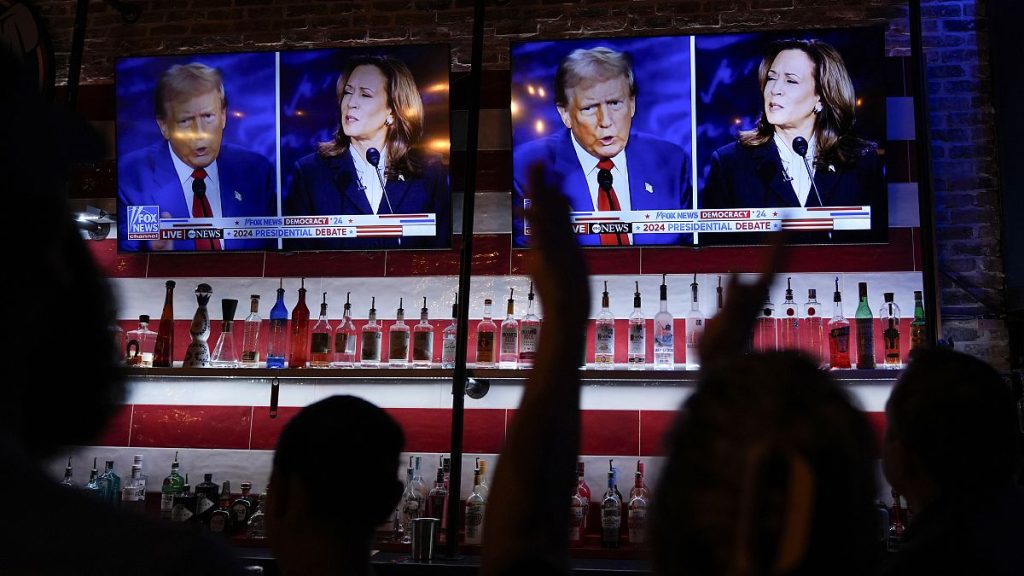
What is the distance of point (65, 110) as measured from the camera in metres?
0.44

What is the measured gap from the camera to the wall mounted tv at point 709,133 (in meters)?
3.64

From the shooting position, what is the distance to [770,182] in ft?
12.1

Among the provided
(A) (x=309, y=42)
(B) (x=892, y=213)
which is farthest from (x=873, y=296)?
(A) (x=309, y=42)

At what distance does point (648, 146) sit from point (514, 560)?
3.17m

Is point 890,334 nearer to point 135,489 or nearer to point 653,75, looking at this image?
point 653,75

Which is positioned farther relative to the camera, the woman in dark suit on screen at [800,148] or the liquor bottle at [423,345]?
the liquor bottle at [423,345]

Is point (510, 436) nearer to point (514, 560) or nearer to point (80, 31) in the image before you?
point (514, 560)

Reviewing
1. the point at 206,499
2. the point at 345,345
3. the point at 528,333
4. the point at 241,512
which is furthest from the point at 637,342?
the point at 206,499

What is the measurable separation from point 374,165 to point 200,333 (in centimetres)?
110

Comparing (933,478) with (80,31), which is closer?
(933,478)

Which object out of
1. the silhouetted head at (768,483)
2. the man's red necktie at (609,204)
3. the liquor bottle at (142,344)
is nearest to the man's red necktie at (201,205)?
the liquor bottle at (142,344)

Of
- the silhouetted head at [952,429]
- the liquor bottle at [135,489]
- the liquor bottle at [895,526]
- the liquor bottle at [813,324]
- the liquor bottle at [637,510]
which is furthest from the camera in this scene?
the liquor bottle at [135,489]

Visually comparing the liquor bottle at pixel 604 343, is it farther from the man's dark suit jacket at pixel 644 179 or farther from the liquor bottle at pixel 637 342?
the man's dark suit jacket at pixel 644 179

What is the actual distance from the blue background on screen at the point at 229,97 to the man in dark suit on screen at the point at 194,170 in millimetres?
30
